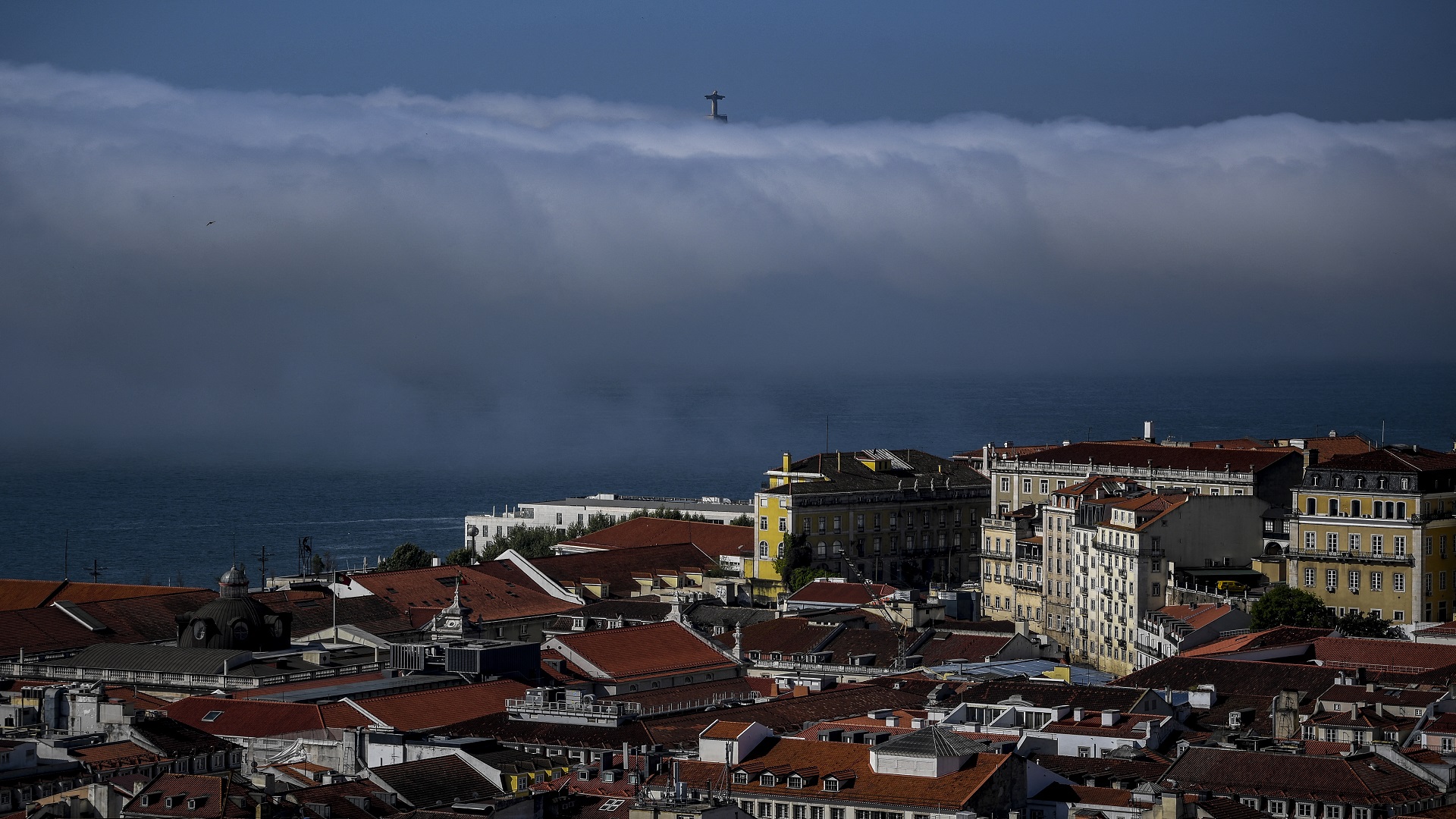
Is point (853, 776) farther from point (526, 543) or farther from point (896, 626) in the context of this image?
point (526, 543)

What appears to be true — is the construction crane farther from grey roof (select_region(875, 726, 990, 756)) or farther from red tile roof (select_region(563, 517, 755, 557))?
grey roof (select_region(875, 726, 990, 756))

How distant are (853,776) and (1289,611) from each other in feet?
113

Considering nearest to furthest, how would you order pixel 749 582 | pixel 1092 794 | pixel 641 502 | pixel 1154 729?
1. pixel 1092 794
2. pixel 1154 729
3. pixel 749 582
4. pixel 641 502

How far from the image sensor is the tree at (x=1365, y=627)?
81.1 metres

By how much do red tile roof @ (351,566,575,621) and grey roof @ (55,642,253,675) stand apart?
52.8 feet

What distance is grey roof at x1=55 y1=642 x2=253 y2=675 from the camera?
2864 inches

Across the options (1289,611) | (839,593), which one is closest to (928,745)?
(1289,611)

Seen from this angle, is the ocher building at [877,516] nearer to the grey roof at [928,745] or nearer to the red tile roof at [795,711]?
the red tile roof at [795,711]

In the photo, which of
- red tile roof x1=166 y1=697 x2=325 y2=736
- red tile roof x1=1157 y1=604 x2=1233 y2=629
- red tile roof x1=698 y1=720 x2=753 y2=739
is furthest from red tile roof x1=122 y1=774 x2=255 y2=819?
red tile roof x1=1157 y1=604 x2=1233 y2=629

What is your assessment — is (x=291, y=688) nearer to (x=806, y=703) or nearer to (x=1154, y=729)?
(x=806, y=703)

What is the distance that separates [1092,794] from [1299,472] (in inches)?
1857

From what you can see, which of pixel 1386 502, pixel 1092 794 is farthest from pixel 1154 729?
pixel 1386 502

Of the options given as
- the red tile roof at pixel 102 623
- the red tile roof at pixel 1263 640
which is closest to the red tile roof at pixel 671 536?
the red tile roof at pixel 102 623

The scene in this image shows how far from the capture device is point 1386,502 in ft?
288
